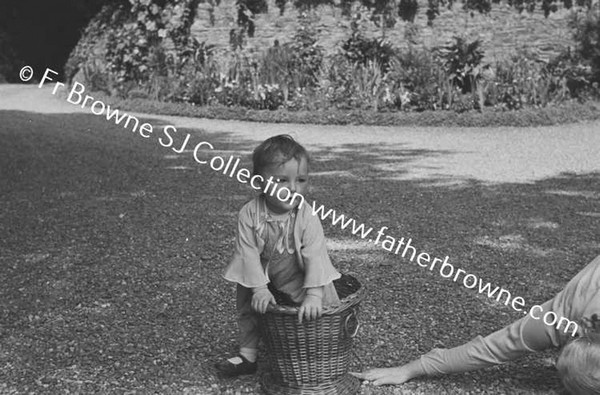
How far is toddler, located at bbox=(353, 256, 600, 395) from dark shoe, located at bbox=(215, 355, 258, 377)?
436 millimetres

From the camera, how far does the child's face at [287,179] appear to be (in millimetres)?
2854

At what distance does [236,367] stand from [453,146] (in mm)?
6792

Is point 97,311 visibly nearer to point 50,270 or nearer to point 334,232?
point 50,270

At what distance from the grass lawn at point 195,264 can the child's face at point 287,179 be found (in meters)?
0.76

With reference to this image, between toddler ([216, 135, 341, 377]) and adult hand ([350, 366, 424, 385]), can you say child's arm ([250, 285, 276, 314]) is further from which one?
adult hand ([350, 366, 424, 385])

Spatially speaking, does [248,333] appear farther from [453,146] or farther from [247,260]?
[453,146]

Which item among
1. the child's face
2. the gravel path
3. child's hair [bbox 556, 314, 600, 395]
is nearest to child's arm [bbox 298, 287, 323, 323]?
the child's face

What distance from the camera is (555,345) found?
2.93m

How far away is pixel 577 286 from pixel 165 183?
477cm

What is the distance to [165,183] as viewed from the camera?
23.2 feet

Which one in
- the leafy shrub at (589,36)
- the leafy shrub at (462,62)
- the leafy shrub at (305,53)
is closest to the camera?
the leafy shrub at (462,62)

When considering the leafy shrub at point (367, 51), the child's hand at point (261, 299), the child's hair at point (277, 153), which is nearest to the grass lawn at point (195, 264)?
the child's hand at point (261, 299)

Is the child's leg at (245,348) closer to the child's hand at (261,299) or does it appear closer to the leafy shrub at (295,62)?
the child's hand at (261,299)

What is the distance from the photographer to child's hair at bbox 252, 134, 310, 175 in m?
2.85
